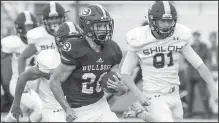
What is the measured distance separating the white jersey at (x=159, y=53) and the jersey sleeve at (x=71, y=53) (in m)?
1.19

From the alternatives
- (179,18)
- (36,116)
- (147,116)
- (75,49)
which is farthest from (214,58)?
(75,49)

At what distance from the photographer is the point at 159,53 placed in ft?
20.6

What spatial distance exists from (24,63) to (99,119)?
246 centimetres

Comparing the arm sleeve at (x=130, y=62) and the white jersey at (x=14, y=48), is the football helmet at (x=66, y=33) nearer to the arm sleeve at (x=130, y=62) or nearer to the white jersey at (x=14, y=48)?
the arm sleeve at (x=130, y=62)

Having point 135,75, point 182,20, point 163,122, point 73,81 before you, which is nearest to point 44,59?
point 73,81

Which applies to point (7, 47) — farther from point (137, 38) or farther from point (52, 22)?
point (137, 38)

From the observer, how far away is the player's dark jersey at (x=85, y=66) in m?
5.18

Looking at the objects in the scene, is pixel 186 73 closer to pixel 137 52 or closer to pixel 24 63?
pixel 24 63

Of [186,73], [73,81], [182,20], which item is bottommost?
[186,73]

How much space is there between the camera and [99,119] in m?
5.45

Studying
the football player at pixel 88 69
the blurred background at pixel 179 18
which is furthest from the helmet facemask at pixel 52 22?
the football player at pixel 88 69

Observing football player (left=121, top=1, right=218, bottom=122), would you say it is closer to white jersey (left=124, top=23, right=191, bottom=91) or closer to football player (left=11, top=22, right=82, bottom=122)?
white jersey (left=124, top=23, right=191, bottom=91)

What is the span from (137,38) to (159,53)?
0.25 metres

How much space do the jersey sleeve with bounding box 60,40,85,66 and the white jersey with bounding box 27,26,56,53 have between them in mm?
2313
